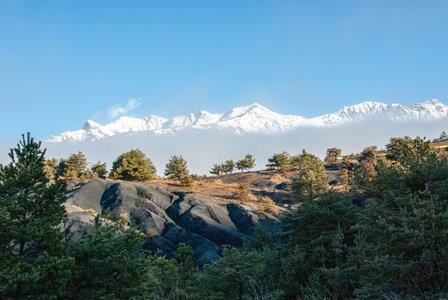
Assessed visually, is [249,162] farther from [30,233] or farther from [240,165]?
[30,233]

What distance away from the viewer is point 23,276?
7598 millimetres

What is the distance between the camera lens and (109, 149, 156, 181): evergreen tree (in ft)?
161

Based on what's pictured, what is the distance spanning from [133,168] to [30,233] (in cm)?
4247

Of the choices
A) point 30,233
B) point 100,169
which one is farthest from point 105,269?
point 100,169

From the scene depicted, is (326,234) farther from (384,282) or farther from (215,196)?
(215,196)

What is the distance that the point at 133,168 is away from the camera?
49.8 meters

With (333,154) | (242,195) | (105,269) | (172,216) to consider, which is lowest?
(172,216)

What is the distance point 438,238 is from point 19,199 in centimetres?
1273

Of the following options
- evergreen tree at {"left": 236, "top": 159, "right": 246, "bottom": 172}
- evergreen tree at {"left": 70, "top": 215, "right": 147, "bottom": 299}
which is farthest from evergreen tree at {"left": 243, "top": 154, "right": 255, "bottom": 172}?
evergreen tree at {"left": 70, "top": 215, "right": 147, "bottom": 299}

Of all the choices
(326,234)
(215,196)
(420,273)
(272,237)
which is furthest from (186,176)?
(420,273)

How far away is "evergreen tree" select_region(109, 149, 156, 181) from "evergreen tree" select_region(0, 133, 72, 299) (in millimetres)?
39930

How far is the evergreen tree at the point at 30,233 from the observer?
802cm

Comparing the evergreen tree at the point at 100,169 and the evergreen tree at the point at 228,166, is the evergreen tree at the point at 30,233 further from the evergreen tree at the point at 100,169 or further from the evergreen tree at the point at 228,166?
the evergreen tree at the point at 228,166

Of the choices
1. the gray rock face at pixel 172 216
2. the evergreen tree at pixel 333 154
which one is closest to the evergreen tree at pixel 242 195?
the gray rock face at pixel 172 216
